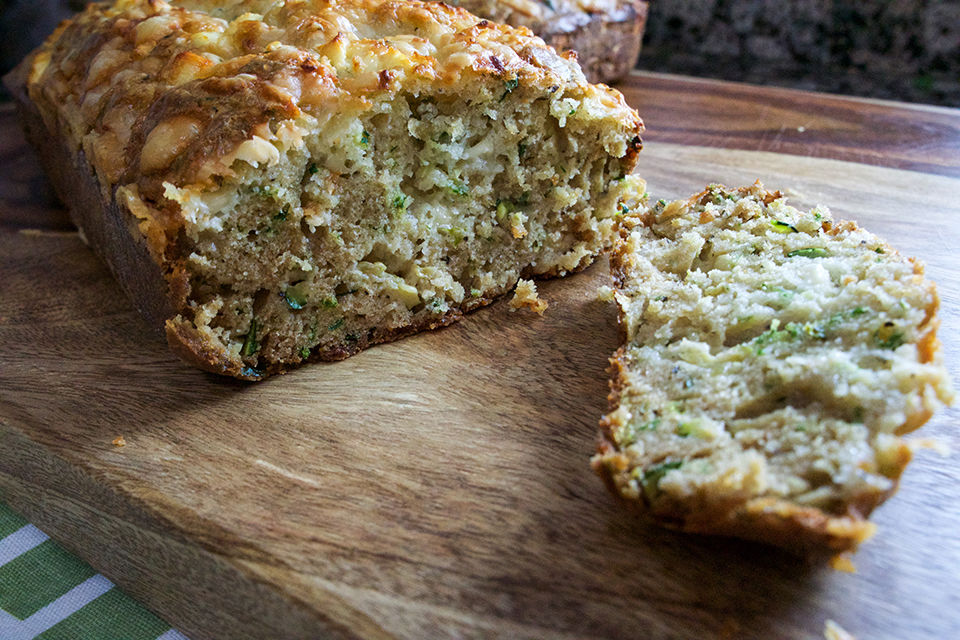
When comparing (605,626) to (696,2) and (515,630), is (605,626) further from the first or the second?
(696,2)

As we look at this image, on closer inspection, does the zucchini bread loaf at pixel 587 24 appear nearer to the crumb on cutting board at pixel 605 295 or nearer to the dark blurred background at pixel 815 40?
the dark blurred background at pixel 815 40

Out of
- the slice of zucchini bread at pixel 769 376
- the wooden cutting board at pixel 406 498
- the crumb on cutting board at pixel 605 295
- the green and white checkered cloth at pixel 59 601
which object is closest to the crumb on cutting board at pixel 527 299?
the wooden cutting board at pixel 406 498

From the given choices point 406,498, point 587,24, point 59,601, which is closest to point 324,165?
point 406,498

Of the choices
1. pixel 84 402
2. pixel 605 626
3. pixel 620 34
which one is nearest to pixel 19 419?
pixel 84 402

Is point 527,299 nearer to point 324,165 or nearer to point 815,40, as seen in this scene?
point 324,165

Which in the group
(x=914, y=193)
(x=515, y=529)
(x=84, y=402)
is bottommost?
(x=84, y=402)
